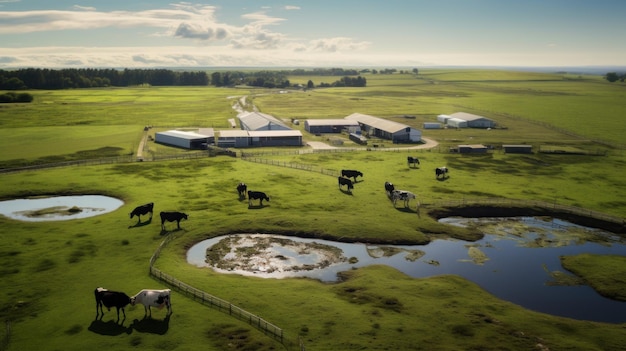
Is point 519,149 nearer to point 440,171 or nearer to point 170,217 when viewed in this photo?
point 440,171

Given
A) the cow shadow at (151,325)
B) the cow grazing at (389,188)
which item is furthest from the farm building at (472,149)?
the cow shadow at (151,325)

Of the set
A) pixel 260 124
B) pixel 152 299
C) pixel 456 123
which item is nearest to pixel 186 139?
pixel 260 124

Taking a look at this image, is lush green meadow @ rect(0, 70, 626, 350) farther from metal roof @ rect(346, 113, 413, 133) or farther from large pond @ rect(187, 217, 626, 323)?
metal roof @ rect(346, 113, 413, 133)

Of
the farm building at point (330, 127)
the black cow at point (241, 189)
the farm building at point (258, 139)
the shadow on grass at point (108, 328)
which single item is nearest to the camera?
the shadow on grass at point (108, 328)

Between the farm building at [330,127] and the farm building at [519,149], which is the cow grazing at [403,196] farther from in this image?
the farm building at [330,127]

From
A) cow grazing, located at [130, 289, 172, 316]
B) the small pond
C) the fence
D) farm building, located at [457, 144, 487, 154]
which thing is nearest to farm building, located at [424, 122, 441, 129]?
farm building, located at [457, 144, 487, 154]
